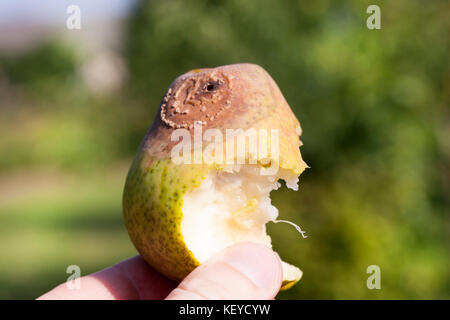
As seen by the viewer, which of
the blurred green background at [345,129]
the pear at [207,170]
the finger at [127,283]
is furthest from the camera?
the blurred green background at [345,129]

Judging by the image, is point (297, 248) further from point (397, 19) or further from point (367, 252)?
point (397, 19)

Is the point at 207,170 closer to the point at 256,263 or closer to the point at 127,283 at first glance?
the point at 256,263

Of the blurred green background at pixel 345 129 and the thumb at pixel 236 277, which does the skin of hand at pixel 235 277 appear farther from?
the blurred green background at pixel 345 129

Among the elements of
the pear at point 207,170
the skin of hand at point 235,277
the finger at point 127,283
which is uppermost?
the pear at point 207,170

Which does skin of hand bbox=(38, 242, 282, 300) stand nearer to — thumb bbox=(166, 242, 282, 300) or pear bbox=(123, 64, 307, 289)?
thumb bbox=(166, 242, 282, 300)

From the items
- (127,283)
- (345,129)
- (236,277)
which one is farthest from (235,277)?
(345,129)

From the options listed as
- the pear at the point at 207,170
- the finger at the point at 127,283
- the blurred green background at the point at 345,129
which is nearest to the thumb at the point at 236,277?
the pear at the point at 207,170

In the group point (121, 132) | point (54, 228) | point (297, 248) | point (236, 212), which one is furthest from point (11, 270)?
point (236, 212)
